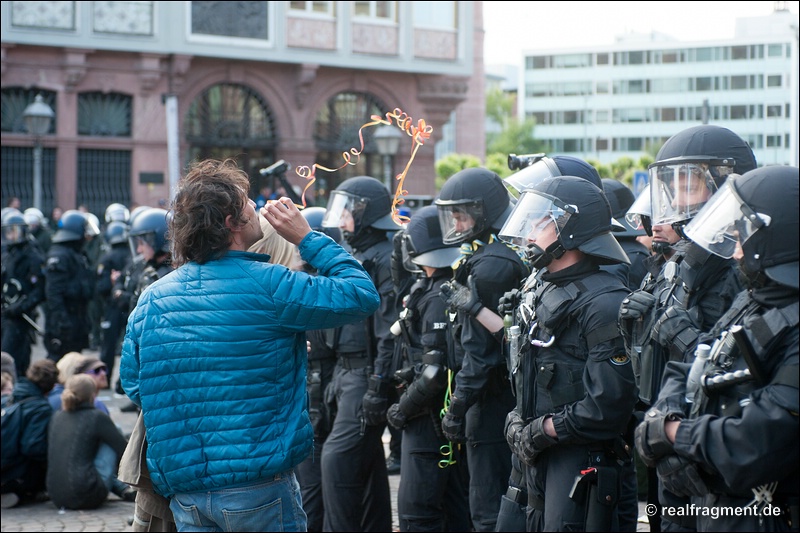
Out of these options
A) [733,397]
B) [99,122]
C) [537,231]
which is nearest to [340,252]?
[537,231]

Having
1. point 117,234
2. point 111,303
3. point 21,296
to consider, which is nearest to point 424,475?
point 21,296

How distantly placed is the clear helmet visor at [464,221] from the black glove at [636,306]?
1.66 meters

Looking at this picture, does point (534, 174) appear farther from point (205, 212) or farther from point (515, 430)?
point (205, 212)

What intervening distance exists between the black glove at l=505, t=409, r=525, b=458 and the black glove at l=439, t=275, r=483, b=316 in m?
0.79

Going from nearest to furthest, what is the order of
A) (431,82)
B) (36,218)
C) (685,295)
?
(685,295) < (36,218) < (431,82)

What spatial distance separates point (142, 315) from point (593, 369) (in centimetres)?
184

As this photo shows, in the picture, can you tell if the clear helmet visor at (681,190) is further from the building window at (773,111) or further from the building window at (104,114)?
the building window at (773,111)

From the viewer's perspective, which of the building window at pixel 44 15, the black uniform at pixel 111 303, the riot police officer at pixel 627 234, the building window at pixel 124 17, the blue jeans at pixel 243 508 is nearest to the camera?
the blue jeans at pixel 243 508

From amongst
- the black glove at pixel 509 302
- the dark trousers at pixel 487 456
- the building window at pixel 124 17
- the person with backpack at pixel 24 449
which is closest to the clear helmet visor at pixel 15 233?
the person with backpack at pixel 24 449

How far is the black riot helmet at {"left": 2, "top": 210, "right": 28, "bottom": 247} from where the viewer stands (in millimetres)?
12688

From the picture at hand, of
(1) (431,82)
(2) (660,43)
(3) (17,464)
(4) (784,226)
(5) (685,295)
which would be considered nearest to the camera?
(4) (784,226)

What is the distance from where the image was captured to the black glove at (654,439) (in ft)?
10.7

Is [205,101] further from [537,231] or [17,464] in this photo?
[537,231]

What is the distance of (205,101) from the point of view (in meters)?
26.5
